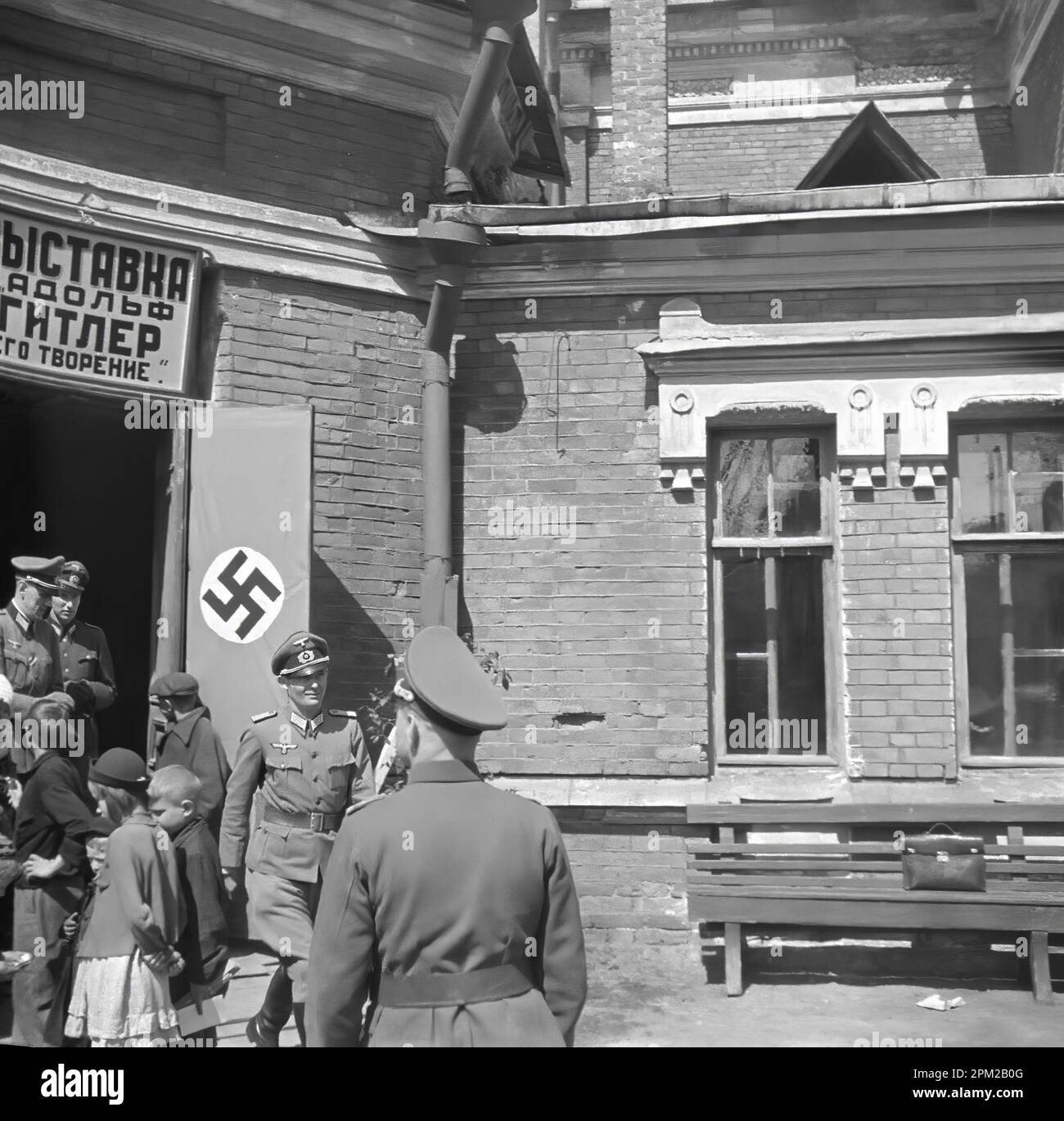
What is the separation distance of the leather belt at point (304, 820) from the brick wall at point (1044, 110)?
8978mm

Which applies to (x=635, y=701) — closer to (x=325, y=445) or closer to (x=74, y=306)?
(x=325, y=445)

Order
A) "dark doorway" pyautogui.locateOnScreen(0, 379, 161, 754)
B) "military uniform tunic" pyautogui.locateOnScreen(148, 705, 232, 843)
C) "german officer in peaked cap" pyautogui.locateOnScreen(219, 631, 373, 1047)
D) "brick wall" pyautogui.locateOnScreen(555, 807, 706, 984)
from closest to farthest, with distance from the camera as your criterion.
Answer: "german officer in peaked cap" pyautogui.locateOnScreen(219, 631, 373, 1047) < "military uniform tunic" pyautogui.locateOnScreen(148, 705, 232, 843) < "brick wall" pyautogui.locateOnScreen(555, 807, 706, 984) < "dark doorway" pyautogui.locateOnScreen(0, 379, 161, 754)

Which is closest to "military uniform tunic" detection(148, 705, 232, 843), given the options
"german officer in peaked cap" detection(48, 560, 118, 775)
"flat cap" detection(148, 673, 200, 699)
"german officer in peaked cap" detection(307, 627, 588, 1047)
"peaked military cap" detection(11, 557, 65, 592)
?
"flat cap" detection(148, 673, 200, 699)

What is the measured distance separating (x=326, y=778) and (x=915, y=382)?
168 inches

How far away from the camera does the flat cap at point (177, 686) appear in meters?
6.18

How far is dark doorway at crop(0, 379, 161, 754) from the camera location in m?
10.3

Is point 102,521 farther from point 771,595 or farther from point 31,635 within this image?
point 771,595

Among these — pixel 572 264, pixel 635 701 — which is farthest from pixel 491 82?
pixel 635 701

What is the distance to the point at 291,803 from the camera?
5418 millimetres

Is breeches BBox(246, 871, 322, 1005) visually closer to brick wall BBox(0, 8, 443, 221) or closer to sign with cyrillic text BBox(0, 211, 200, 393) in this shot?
sign with cyrillic text BBox(0, 211, 200, 393)

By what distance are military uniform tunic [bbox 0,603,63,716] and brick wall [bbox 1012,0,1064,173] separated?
30.6ft
